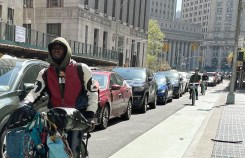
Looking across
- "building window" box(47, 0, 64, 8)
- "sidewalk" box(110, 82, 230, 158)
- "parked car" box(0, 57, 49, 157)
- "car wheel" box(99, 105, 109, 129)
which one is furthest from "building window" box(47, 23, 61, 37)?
"parked car" box(0, 57, 49, 157)

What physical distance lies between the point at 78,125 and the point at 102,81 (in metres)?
7.19

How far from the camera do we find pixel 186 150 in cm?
758

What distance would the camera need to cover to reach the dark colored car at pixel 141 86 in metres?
14.2

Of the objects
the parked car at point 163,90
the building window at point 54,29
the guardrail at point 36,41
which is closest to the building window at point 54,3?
the building window at point 54,29

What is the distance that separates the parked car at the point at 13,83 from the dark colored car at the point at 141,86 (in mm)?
7147

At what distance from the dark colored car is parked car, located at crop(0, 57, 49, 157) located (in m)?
7.15

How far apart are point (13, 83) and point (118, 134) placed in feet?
12.6

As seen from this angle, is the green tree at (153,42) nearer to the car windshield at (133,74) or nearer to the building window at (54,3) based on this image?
the building window at (54,3)

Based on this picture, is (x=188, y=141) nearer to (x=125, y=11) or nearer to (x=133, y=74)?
(x=133, y=74)

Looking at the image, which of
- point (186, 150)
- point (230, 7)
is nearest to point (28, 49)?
point (186, 150)

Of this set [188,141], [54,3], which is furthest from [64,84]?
[54,3]

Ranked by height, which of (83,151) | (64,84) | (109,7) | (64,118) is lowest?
(83,151)

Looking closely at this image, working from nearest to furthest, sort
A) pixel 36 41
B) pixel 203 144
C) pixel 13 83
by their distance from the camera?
1. pixel 13 83
2. pixel 203 144
3. pixel 36 41

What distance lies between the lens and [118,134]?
9.52 metres
